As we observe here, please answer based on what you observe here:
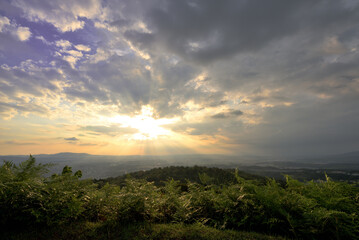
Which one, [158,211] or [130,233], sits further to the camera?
[158,211]

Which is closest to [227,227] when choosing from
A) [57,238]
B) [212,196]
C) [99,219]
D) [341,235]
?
[212,196]

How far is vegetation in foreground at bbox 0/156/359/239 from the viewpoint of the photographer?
438cm

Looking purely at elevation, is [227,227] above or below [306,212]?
below

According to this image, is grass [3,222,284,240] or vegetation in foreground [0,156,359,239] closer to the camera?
grass [3,222,284,240]

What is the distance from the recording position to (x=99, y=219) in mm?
5738

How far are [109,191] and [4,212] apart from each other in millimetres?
2910

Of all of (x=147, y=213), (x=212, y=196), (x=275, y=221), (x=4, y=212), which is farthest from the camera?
(x=212, y=196)

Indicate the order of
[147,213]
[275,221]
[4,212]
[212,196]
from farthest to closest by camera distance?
[212,196] → [147,213] → [275,221] → [4,212]

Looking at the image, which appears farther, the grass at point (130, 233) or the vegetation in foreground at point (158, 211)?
the vegetation in foreground at point (158, 211)

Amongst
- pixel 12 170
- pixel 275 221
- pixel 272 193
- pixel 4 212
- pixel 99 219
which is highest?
pixel 12 170

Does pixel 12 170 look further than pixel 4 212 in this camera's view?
Yes

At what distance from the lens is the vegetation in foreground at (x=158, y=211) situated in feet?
14.4

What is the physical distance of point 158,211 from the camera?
232 inches

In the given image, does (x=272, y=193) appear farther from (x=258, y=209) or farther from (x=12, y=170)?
(x=12, y=170)
